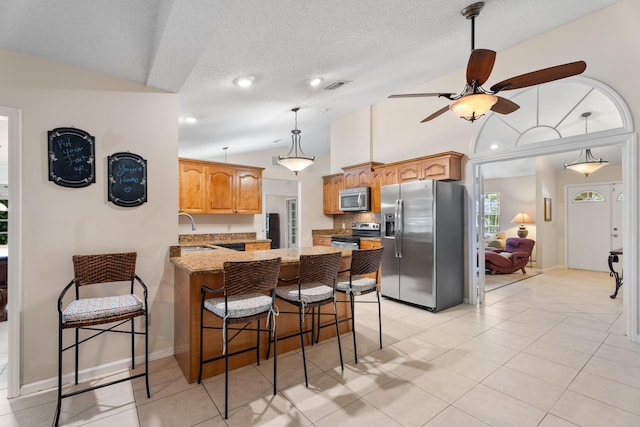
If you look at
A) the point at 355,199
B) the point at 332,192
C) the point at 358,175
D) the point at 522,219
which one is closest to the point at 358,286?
the point at 355,199

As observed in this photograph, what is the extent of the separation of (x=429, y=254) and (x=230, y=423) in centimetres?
310

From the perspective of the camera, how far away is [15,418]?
1.91m

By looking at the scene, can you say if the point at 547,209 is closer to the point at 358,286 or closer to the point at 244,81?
the point at 358,286

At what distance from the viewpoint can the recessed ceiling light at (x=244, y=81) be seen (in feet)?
11.0

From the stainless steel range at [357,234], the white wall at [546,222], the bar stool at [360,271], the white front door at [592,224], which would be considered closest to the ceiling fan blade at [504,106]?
the bar stool at [360,271]

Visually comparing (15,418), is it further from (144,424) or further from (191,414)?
(191,414)

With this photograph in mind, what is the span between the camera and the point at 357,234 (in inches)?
241

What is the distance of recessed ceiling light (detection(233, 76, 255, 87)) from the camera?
3.35 meters

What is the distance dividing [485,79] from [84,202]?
3.36 metres

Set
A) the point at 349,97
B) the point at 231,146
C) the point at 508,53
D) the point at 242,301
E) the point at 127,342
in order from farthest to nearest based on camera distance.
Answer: the point at 231,146, the point at 349,97, the point at 508,53, the point at 127,342, the point at 242,301

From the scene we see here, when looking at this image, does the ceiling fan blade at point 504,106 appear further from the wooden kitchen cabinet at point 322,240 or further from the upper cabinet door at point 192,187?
the upper cabinet door at point 192,187

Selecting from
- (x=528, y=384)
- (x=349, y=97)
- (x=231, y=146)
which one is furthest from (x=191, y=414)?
(x=231, y=146)

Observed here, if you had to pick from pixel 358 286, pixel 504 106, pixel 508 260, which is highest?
pixel 504 106

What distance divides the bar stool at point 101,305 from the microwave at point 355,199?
3.97m
